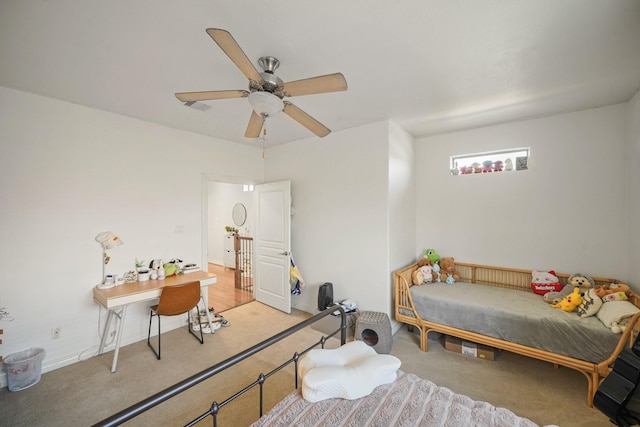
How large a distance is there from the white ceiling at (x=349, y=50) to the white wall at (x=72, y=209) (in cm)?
31

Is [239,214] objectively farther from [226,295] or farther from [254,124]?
[254,124]

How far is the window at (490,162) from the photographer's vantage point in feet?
10.3

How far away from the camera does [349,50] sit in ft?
5.80

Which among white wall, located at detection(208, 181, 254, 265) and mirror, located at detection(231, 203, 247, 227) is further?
white wall, located at detection(208, 181, 254, 265)

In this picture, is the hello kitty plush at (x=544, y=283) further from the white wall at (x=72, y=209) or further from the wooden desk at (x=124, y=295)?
the white wall at (x=72, y=209)

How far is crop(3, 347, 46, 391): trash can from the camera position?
215cm

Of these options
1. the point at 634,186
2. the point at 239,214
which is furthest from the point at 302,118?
the point at 239,214

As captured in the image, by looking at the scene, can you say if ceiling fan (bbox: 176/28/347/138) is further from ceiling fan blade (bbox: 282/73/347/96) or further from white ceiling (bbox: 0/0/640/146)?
white ceiling (bbox: 0/0/640/146)

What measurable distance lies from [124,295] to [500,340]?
3670 millimetres

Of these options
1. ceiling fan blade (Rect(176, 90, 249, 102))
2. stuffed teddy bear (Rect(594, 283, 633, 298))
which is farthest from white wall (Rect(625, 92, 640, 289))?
ceiling fan blade (Rect(176, 90, 249, 102))

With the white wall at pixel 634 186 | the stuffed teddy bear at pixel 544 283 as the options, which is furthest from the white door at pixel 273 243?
the white wall at pixel 634 186

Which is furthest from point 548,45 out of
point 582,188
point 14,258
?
point 14,258

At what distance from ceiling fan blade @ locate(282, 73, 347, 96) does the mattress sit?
1703 mm

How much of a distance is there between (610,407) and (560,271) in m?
2.12
